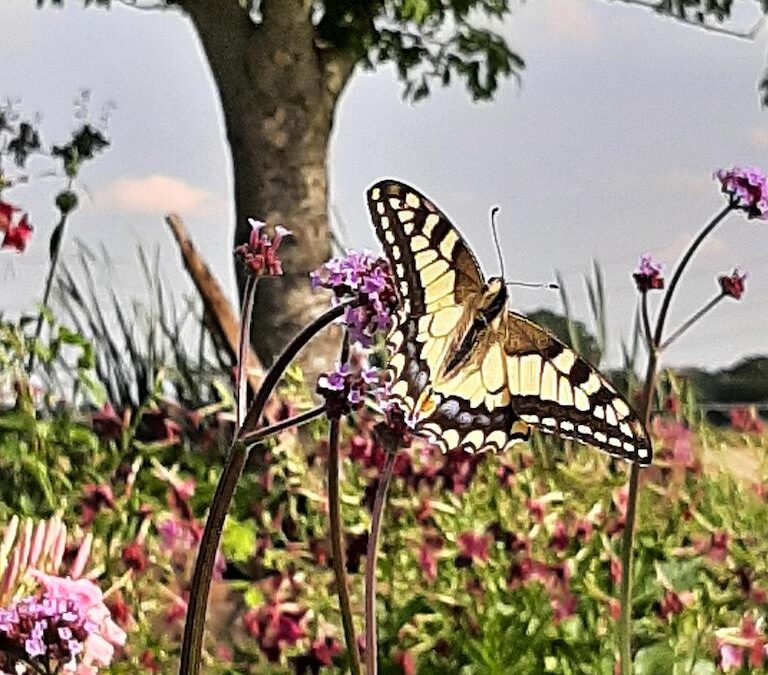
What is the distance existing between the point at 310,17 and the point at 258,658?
146cm

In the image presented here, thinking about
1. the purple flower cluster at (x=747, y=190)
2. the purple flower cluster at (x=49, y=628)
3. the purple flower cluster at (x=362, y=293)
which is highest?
the purple flower cluster at (x=747, y=190)

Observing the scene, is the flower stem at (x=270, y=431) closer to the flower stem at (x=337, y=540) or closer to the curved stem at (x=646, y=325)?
the flower stem at (x=337, y=540)

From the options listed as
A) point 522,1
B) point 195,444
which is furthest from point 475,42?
point 195,444

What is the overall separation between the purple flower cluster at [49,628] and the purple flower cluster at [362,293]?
0.17 meters

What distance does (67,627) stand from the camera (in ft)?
1.91

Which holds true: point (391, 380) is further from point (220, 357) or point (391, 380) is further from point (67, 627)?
point (220, 357)

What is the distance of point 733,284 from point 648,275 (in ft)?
0.23

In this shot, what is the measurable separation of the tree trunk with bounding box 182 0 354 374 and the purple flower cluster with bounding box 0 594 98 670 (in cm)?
182

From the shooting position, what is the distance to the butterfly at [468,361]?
0.70 meters

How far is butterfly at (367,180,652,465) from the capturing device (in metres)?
0.70

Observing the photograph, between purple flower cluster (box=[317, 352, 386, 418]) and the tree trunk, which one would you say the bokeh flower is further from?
purple flower cluster (box=[317, 352, 386, 418])

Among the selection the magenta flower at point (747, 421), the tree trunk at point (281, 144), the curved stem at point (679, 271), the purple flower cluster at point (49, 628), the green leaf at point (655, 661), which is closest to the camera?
the purple flower cluster at point (49, 628)

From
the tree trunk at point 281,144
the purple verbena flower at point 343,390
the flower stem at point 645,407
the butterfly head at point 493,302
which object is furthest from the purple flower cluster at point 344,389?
the tree trunk at point 281,144

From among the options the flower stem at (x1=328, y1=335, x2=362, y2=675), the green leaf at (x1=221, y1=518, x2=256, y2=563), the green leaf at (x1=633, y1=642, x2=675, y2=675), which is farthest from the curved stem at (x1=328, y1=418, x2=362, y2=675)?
the green leaf at (x1=221, y1=518, x2=256, y2=563)
